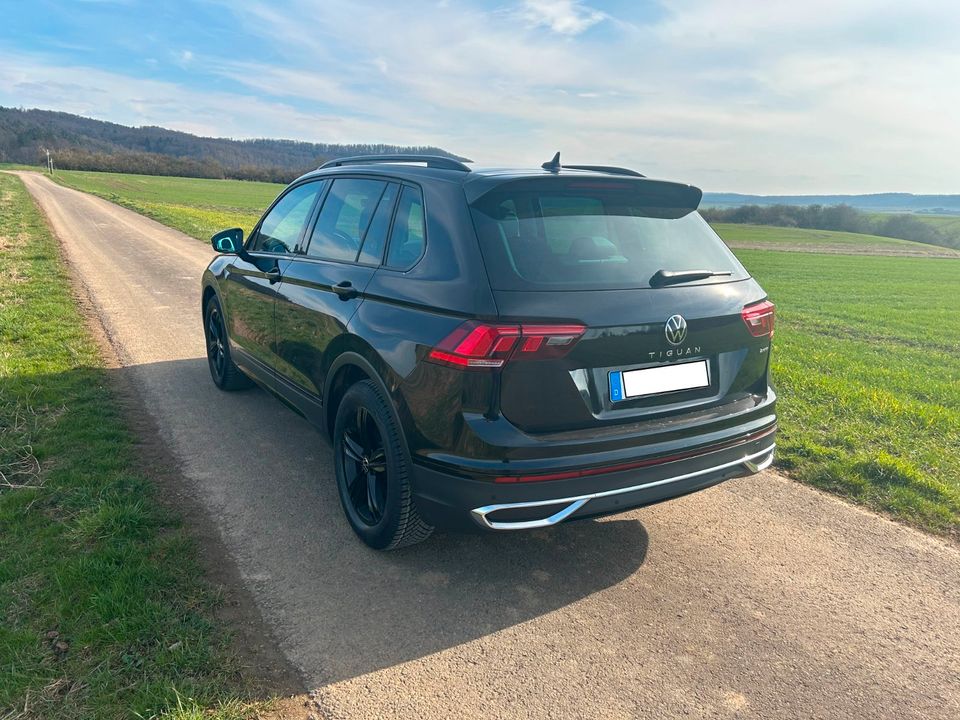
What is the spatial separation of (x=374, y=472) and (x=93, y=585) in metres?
1.27

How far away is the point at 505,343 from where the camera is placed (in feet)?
8.48

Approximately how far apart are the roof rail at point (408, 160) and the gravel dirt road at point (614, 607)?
1902mm

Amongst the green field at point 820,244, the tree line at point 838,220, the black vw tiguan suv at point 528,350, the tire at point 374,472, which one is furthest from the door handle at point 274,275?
the tree line at point 838,220

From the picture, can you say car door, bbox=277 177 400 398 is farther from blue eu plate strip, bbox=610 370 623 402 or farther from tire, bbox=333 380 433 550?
blue eu plate strip, bbox=610 370 623 402

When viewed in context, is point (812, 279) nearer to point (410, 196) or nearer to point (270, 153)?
point (410, 196)

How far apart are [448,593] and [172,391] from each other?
3746 mm

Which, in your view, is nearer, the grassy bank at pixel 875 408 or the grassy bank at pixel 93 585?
the grassy bank at pixel 93 585

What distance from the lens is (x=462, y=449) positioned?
105 inches

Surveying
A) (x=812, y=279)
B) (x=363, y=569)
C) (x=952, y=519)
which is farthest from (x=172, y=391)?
(x=812, y=279)

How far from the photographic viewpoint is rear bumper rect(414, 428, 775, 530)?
2654 mm

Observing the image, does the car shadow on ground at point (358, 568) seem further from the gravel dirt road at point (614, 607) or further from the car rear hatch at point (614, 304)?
the car rear hatch at point (614, 304)

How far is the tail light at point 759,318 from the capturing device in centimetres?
319

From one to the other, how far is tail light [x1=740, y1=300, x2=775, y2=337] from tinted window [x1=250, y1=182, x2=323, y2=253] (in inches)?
106

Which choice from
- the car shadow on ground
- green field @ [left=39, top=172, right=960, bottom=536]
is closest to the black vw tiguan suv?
the car shadow on ground
